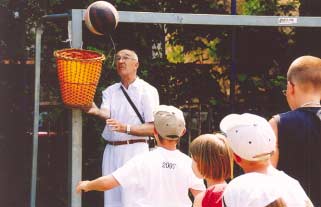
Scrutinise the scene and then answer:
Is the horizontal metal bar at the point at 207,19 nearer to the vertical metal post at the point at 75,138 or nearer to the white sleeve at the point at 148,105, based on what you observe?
the vertical metal post at the point at 75,138

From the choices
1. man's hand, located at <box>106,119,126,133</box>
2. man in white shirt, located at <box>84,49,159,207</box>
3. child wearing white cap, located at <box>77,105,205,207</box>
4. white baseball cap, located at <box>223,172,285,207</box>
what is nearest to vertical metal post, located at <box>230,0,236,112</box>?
man in white shirt, located at <box>84,49,159,207</box>

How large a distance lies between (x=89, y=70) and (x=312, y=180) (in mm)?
2148

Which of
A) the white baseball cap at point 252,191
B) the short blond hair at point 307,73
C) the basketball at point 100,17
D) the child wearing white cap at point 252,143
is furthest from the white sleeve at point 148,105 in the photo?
the white baseball cap at point 252,191

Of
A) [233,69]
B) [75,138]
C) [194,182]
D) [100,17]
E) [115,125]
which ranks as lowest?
[194,182]

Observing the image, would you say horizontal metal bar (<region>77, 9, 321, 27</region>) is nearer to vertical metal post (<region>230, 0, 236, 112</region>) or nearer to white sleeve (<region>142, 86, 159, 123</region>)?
white sleeve (<region>142, 86, 159, 123</region>)

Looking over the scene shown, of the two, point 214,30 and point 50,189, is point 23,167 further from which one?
point 214,30

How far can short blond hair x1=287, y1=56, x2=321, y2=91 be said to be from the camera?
12.5 feet

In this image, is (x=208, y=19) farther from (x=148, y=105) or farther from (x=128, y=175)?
(x=128, y=175)

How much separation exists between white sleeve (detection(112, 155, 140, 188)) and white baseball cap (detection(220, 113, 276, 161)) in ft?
3.91

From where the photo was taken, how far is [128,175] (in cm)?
410

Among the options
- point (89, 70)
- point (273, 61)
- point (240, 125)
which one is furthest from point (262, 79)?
point (240, 125)

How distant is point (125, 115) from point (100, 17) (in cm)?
96

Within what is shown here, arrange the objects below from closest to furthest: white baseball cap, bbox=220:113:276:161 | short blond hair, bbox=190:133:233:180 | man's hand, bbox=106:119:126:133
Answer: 1. white baseball cap, bbox=220:113:276:161
2. short blond hair, bbox=190:133:233:180
3. man's hand, bbox=106:119:126:133

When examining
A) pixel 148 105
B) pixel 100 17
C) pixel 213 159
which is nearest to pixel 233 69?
pixel 148 105
